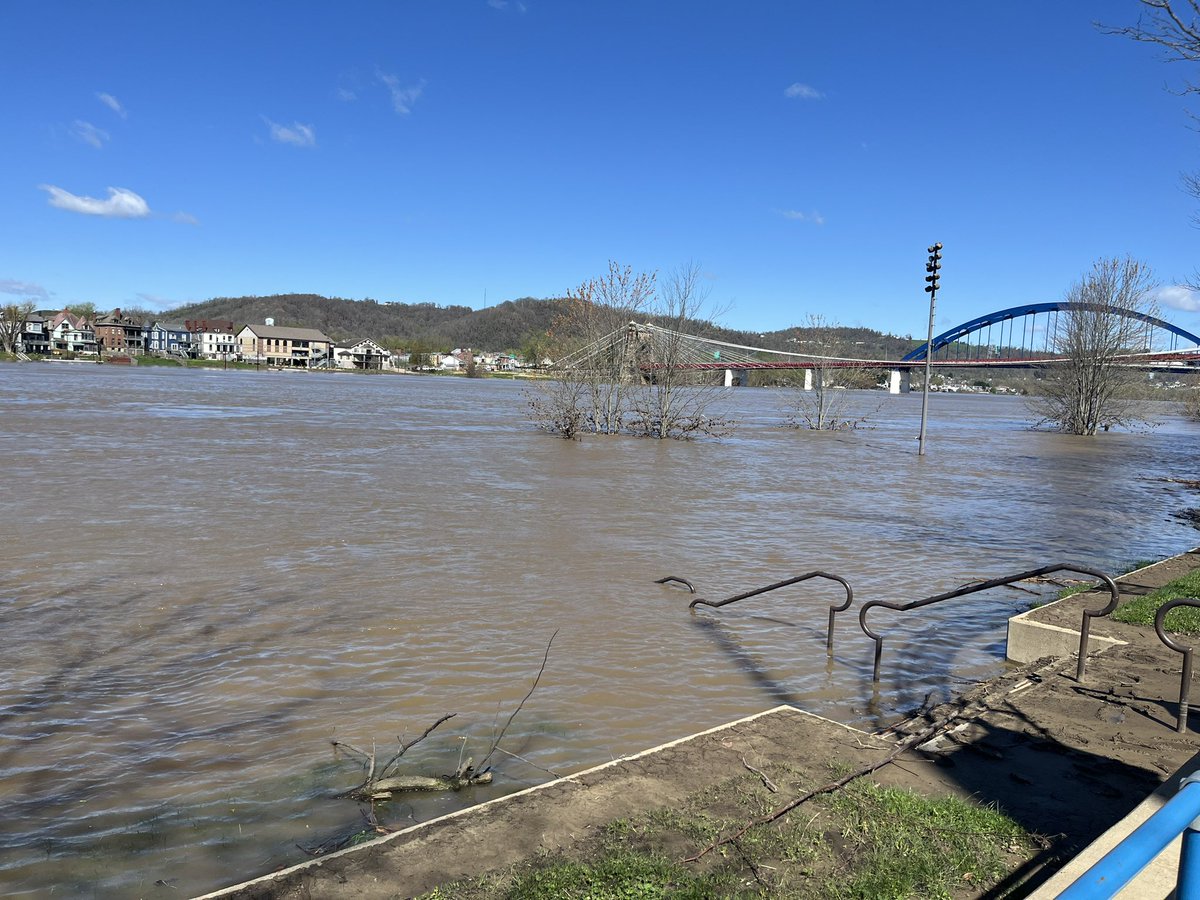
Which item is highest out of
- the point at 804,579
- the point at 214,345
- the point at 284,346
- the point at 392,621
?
the point at 284,346

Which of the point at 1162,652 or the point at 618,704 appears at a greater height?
the point at 1162,652

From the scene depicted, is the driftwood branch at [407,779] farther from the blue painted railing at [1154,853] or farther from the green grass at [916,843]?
the blue painted railing at [1154,853]

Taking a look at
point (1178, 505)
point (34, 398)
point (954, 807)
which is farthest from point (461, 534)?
point (34, 398)

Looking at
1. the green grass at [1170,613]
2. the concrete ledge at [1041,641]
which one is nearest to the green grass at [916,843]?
the concrete ledge at [1041,641]

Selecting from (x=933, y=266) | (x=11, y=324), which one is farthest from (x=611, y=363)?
(x=11, y=324)

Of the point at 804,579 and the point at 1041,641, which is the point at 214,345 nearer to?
the point at 804,579

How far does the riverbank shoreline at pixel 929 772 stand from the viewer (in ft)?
11.5

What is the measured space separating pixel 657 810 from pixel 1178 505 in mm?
20603

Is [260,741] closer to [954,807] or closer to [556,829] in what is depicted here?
[556,829]

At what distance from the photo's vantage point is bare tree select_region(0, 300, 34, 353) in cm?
12988

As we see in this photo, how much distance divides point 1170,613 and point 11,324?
15595cm

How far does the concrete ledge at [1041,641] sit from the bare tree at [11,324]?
15145 centimetres

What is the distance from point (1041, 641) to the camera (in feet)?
24.1

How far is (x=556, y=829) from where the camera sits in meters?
3.80
